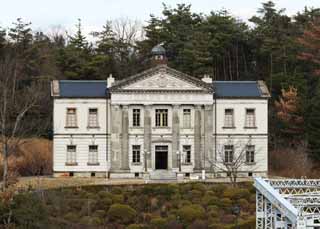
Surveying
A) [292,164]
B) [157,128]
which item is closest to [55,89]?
[157,128]

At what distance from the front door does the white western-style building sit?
6 cm

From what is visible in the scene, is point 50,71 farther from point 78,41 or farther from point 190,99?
point 190,99

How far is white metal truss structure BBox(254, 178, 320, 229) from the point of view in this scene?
17.8 m

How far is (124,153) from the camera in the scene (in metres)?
50.4

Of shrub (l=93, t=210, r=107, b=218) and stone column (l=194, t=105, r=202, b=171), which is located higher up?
stone column (l=194, t=105, r=202, b=171)

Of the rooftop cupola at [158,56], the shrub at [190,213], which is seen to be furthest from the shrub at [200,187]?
the rooftop cupola at [158,56]

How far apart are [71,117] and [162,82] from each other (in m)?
5.67

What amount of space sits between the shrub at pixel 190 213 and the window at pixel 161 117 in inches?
468

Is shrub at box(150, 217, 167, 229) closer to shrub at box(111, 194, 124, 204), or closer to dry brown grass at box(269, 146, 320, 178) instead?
shrub at box(111, 194, 124, 204)

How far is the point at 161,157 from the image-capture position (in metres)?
50.7

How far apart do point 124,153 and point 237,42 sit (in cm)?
2177

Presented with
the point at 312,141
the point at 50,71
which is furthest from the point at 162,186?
the point at 50,71

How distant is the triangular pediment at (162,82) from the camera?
164 feet

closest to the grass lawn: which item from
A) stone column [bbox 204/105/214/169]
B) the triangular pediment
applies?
stone column [bbox 204/105/214/169]
